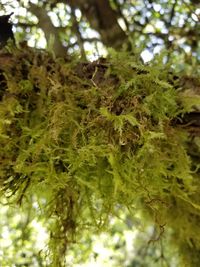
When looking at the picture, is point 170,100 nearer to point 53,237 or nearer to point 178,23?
point 53,237

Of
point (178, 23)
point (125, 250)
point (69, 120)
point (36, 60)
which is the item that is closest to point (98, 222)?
point (69, 120)

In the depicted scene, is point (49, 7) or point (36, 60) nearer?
point (36, 60)

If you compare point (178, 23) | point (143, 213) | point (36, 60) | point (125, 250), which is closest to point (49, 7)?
point (178, 23)

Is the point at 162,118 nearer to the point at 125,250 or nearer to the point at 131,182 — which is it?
the point at 131,182

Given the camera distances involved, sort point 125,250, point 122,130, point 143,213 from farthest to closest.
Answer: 1. point 125,250
2. point 143,213
3. point 122,130

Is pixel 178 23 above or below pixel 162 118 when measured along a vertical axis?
above

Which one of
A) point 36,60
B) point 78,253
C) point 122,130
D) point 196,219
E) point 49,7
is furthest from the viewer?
point 78,253

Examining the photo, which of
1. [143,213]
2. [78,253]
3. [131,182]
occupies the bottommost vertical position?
[78,253]
